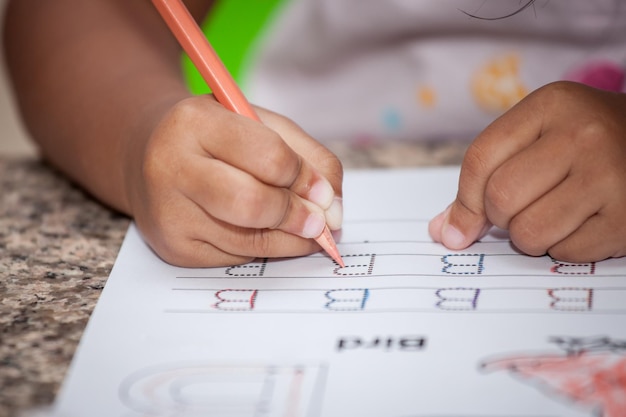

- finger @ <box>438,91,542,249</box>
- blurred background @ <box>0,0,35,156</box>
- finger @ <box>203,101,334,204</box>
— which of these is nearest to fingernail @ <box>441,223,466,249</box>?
finger @ <box>438,91,542,249</box>

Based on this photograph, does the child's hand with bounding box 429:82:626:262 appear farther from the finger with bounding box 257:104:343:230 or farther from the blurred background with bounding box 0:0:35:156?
the blurred background with bounding box 0:0:35:156

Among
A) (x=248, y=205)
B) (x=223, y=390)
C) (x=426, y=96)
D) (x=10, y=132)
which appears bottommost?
(x=223, y=390)

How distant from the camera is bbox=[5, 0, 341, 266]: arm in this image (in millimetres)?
→ 479

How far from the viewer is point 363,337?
0.43 metres

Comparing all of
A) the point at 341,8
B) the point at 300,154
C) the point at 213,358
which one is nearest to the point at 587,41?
the point at 341,8

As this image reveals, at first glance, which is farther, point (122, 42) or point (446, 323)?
point (122, 42)

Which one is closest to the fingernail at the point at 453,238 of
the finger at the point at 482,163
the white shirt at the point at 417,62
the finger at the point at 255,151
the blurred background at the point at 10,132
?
the finger at the point at 482,163

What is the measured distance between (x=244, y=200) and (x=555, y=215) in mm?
174

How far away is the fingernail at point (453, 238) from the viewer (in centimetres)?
52

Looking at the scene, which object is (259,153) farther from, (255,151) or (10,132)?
(10,132)

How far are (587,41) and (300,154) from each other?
315 millimetres

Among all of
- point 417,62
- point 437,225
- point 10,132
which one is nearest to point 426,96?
point 417,62

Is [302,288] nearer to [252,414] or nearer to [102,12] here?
[252,414]

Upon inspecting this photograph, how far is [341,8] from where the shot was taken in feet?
2.46
